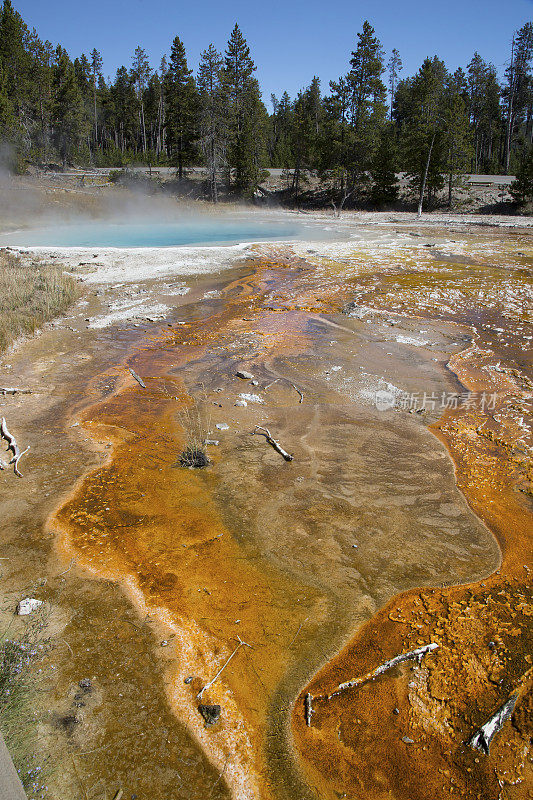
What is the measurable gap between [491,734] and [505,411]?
4987 mm

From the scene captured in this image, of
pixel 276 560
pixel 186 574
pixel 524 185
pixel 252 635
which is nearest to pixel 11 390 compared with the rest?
pixel 186 574

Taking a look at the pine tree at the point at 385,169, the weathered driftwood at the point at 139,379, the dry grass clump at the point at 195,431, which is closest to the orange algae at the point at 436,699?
the dry grass clump at the point at 195,431

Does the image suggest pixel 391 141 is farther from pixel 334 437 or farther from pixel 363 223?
pixel 334 437

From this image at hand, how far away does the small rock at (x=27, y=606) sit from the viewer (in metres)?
3.65

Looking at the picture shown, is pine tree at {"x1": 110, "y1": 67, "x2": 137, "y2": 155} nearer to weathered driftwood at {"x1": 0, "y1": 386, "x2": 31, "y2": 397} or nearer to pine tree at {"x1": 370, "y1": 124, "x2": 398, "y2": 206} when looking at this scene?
pine tree at {"x1": 370, "y1": 124, "x2": 398, "y2": 206}

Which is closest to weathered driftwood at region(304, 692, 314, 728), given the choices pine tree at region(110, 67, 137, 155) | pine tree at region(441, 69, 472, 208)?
pine tree at region(441, 69, 472, 208)

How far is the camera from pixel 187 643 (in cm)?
354

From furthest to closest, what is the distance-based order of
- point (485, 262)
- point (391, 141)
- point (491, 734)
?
point (391, 141) < point (485, 262) < point (491, 734)

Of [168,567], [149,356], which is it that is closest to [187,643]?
[168,567]

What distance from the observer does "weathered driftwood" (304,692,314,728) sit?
307cm

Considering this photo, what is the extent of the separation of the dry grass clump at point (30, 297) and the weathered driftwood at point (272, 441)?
562cm

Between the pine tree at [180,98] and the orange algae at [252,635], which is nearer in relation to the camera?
the orange algae at [252,635]

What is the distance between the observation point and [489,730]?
9.70ft

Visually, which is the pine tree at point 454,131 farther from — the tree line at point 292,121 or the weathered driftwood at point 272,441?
the weathered driftwood at point 272,441
